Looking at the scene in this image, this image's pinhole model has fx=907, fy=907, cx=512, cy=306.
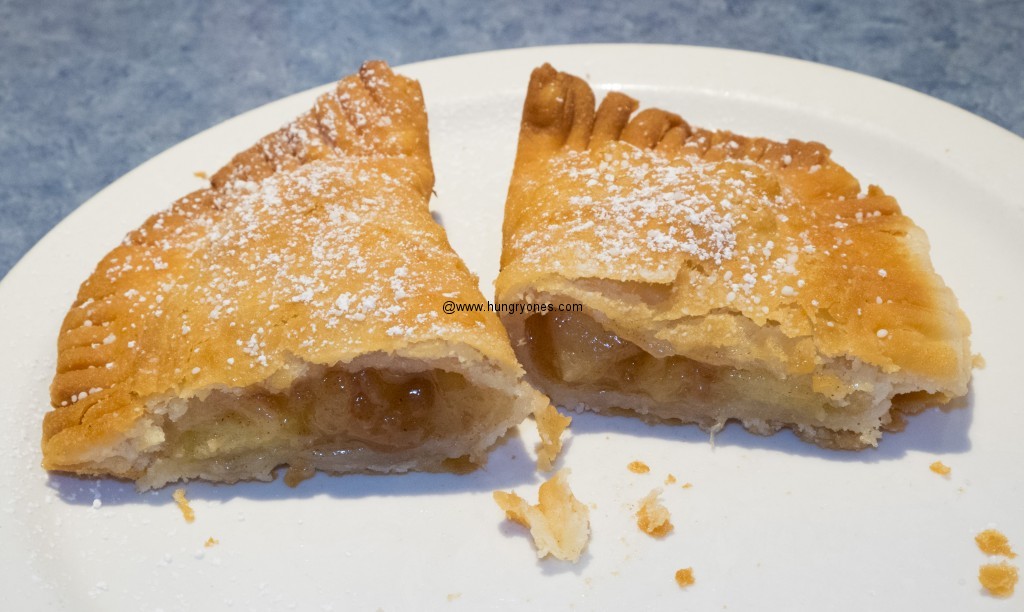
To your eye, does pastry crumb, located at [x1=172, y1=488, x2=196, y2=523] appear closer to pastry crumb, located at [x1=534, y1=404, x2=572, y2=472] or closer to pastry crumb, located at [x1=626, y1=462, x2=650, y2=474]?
pastry crumb, located at [x1=534, y1=404, x2=572, y2=472]

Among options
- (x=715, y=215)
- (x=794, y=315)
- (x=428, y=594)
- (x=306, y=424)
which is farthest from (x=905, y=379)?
(x=306, y=424)

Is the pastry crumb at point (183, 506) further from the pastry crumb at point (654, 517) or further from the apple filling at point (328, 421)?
the pastry crumb at point (654, 517)

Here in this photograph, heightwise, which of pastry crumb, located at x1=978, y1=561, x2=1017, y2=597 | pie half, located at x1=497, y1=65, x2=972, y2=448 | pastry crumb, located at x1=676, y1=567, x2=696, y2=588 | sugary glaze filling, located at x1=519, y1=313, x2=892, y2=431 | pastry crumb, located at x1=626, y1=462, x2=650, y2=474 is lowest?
pastry crumb, located at x1=676, y1=567, x2=696, y2=588

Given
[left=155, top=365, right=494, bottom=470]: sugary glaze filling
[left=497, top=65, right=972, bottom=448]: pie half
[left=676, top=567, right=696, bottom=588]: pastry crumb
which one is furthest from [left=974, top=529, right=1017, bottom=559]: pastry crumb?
[left=155, top=365, right=494, bottom=470]: sugary glaze filling

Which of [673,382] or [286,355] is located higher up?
[286,355]

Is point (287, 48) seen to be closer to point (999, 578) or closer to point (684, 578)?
point (684, 578)

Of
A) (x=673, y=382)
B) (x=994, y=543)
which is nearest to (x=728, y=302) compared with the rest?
(x=673, y=382)

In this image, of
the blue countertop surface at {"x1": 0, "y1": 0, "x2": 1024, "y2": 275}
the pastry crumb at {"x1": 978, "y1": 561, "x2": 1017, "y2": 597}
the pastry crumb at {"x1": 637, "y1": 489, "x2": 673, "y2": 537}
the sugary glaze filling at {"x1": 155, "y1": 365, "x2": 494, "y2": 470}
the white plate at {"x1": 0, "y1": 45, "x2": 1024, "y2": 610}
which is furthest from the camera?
the blue countertop surface at {"x1": 0, "y1": 0, "x2": 1024, "y2": 275}
